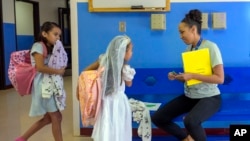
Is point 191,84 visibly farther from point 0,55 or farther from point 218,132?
point 0,55

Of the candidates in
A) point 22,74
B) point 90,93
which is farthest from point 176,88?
point 22,74

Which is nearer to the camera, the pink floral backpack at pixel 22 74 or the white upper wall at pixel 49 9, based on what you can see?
the pink floral backpack at pixel 22 74

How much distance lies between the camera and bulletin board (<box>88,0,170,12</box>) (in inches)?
129

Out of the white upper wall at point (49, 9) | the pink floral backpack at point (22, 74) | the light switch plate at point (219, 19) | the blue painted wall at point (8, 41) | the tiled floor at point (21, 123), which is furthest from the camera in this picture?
the white upper wall at point (49, 9)

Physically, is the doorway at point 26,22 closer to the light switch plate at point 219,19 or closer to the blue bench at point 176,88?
the blue bench at point 176,88

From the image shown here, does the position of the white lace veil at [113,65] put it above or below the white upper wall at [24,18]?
below

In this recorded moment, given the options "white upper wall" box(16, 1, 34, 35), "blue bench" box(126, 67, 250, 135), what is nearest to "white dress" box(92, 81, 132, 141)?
"blue bench" box(126, 67, 250, 135)

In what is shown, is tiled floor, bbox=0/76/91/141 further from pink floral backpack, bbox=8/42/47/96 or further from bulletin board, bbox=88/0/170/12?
bulletin board, bbox=88/0/170/12

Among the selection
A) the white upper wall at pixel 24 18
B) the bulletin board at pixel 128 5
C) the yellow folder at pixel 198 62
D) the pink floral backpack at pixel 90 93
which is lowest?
the pink floral backpack at pixel 90 93

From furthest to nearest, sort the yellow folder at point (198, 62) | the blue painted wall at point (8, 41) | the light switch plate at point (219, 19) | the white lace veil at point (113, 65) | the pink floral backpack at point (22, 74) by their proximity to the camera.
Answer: the blue painted wall at point (8, 41)
the light switch plate at point (219, 19)
the pink floral backpack at point (22, 74)
the yellow folder at point (198, 62)
the white lace veil at point (113, 65)

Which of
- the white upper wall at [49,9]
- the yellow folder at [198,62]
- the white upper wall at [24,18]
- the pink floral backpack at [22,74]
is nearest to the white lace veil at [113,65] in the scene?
the yellow folder at [198,62]

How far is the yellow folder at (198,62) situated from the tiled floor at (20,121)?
58.8 inches

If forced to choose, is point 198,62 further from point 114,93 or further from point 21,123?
point 21,123

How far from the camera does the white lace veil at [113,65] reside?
2.24 metres
